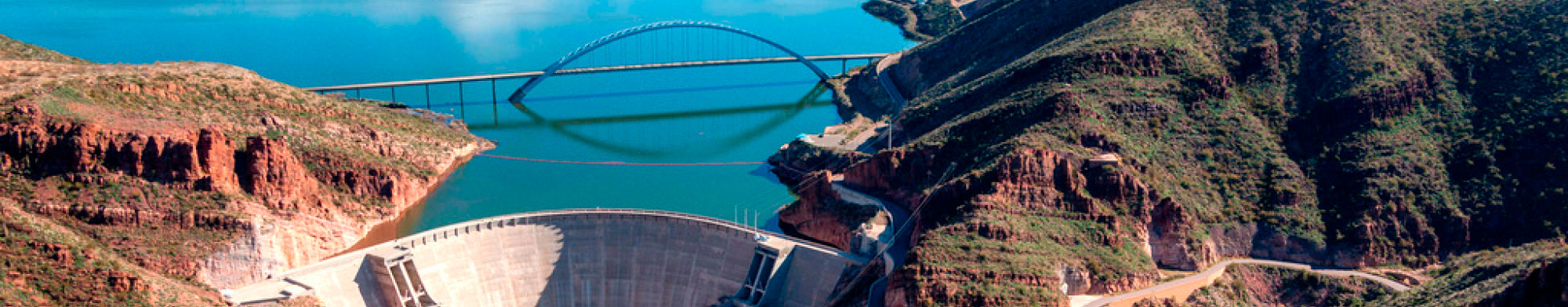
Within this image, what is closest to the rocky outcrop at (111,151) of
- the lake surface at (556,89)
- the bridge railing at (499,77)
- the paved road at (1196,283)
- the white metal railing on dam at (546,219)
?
the white metal railing on dam at (546,219)

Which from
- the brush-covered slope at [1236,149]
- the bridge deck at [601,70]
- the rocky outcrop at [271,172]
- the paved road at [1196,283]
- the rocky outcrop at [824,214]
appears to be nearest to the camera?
the paved road at [1196,283]

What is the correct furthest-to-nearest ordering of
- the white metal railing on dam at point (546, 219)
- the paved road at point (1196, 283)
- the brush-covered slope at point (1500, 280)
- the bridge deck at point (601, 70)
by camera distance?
the bridge deck at point (601, 70), the white metal railing on dam at point (546, 219), the paved road at point (1196, 283), the brush-covered slope at point (1500, 280)

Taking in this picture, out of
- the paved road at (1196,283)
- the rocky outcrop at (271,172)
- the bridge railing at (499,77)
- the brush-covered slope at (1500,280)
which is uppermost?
the bridge railing at (499,77)

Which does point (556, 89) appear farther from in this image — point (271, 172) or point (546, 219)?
point (546, 219)

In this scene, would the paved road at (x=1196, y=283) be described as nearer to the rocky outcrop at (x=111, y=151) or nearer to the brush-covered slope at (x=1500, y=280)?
the brush-covered slope at (x=1500, y=280)

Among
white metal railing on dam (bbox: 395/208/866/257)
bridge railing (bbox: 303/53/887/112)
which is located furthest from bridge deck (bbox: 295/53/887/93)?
white metal railing on dam (bbox: 395/208/866/257)

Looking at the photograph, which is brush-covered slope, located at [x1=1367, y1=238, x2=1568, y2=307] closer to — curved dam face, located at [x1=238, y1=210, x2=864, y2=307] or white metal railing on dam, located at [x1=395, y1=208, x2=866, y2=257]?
curved dam face, located at [x1=238, y1=210, x2=864, y2=307]

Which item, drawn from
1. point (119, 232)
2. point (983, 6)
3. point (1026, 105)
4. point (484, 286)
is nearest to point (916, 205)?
point (1026, 105)
